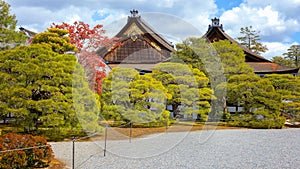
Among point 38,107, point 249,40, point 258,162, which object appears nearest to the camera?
point 258,162

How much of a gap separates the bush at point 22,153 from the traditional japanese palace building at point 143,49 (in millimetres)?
10266

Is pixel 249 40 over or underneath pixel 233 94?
over

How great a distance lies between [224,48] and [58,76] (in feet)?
25.3

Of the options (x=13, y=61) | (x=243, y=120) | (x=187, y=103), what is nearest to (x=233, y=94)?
(x=243, y=120)

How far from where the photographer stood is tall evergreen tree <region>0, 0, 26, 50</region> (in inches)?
352

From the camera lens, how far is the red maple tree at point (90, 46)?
10.9 metres

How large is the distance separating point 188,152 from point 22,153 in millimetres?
3342

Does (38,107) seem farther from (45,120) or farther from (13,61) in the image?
(13,61)

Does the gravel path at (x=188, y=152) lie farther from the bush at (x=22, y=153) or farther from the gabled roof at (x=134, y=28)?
the gabled roof at (x=134, y=28)

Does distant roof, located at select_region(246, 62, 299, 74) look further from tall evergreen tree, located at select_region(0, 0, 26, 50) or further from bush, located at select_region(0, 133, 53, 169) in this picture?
bush, located at select_region(0, 133, 53, 169)

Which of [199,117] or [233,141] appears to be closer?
[233,141]

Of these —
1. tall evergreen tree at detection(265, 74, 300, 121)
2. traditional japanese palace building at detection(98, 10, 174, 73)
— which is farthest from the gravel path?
traditional japanese palace building at detection(98, 10, 174, 73)

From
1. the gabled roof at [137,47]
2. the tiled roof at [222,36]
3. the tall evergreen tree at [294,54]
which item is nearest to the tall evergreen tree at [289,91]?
the tiled roof at [222,36]

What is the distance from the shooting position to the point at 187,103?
11219 mm
